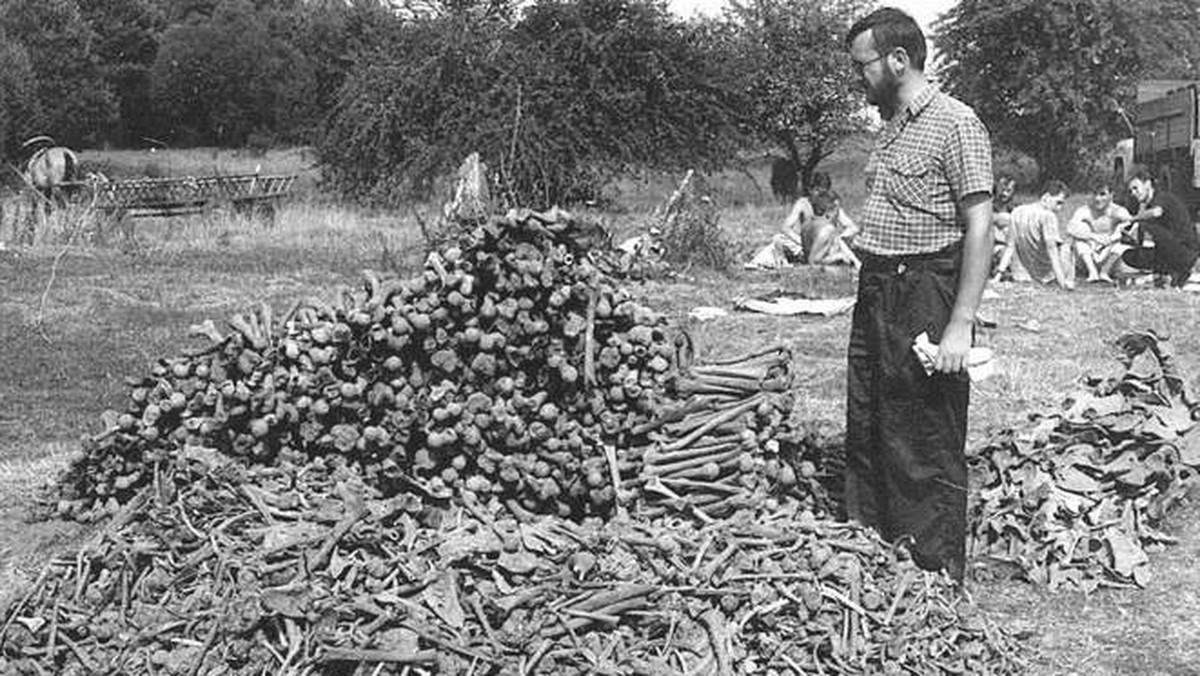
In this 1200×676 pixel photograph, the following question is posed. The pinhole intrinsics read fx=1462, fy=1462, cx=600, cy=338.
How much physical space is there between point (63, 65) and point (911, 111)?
43.7 m

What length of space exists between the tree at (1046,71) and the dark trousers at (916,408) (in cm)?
3976

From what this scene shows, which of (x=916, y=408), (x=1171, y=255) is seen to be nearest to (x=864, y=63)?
(x=916, y=408)

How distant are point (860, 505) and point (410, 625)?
72.9 inches

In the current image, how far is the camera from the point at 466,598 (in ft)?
13.1

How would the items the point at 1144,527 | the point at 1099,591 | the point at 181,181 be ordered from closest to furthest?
the point at 1099,591 < the point at 1144,527 < the point at 181,181

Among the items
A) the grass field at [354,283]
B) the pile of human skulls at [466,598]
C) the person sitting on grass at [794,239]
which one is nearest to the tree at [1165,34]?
the grass field at [354,283]

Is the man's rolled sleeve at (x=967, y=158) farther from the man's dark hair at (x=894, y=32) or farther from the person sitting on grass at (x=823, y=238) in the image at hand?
the person sitting on grass at (x=823, y=238)

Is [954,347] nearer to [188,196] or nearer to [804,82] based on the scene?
[188,196]

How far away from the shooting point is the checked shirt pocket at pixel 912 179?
15.2 ft

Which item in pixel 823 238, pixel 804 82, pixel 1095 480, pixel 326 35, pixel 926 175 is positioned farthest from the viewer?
pixel 326 35

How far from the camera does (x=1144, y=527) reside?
5.92m

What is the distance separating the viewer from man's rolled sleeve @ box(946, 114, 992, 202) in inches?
178

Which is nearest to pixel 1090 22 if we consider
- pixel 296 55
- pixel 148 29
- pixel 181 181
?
pixel 296 55

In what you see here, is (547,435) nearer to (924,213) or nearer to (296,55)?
(924,213)
